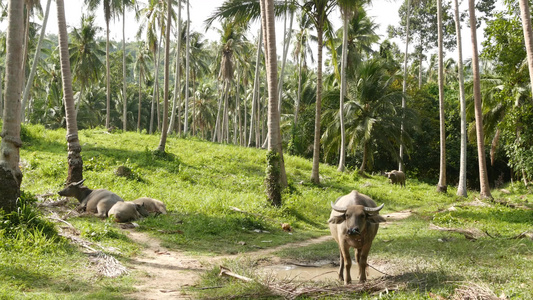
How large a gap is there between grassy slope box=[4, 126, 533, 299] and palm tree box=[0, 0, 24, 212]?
4.79ft

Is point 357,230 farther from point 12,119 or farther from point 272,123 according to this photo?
point 272,123

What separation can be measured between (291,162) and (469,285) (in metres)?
18.5

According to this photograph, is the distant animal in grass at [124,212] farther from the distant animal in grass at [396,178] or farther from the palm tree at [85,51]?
the palm tree at [85,51]

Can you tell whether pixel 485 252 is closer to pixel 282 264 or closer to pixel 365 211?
pixel 365 211

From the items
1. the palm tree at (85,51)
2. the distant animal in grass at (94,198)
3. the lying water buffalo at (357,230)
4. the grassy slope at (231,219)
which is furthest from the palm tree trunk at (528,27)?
the palm tree at (85,51)

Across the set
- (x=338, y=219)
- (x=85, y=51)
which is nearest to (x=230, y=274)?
(x=338, y=219)

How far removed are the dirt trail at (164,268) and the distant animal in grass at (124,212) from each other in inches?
25.3

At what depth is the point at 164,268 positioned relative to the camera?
718cm

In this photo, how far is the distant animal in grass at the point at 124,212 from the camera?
10.1 metres

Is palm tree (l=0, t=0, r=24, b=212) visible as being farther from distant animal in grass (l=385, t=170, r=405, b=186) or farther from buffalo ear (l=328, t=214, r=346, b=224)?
distant animal in grass (l=385, t=170, r=405, b=186)

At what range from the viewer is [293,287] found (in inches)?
219

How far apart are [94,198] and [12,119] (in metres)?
3.47

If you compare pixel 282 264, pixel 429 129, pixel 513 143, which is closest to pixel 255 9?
pixel 282 264

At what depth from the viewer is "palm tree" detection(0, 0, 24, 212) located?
7676mm
